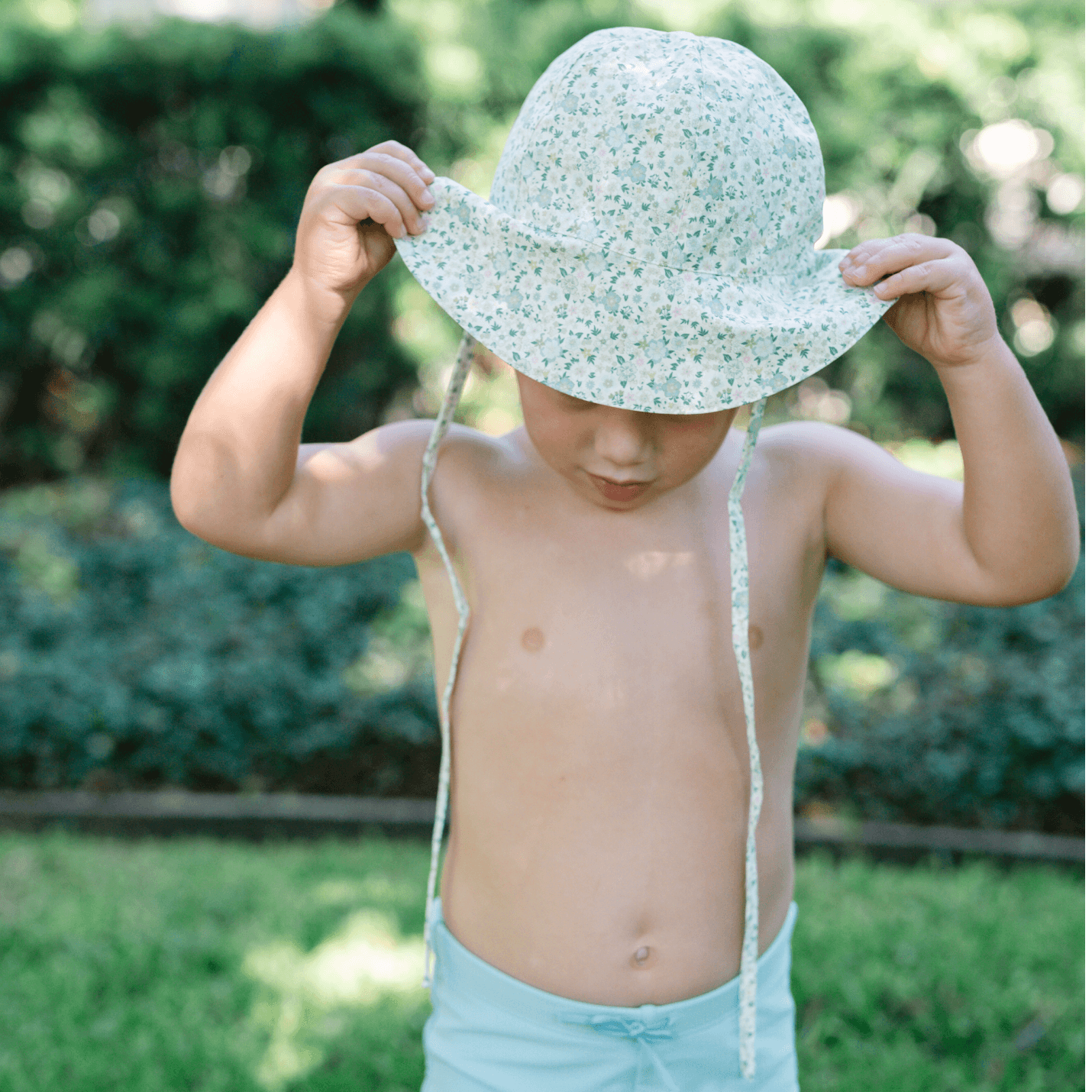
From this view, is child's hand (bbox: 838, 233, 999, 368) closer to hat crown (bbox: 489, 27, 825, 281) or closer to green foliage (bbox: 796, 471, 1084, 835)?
hat crown (bbox: 489, 27, 825, 281)

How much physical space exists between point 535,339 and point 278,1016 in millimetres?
2290

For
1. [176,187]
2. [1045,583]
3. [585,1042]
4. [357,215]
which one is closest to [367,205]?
[357,215]

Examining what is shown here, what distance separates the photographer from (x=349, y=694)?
15.3 feet

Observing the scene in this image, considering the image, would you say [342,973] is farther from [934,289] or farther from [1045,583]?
[934,289]

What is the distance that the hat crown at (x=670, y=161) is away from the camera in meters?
1.40

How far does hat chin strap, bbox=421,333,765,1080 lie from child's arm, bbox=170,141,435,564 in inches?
7.3

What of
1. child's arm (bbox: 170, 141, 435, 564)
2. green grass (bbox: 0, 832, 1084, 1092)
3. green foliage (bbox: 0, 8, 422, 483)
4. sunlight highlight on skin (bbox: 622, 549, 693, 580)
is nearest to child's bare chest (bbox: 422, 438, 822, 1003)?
sunlight highlight on skin (bbox: 622, 549, 693, 580)

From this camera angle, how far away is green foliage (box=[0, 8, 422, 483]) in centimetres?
560

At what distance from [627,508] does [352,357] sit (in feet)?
14.9

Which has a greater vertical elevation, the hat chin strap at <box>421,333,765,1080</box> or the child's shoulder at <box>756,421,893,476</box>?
the child's shoulder at <box>756,421,893,476</box>

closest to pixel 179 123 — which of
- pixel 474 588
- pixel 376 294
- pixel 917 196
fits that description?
pixel 376 294

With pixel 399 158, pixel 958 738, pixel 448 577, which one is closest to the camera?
pixel 399 158

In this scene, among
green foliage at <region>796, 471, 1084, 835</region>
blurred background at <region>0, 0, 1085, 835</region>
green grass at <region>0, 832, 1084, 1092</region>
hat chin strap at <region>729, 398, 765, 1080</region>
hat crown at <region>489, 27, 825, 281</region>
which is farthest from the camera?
blurred background at <region>0, 0, 1085, 835</region>

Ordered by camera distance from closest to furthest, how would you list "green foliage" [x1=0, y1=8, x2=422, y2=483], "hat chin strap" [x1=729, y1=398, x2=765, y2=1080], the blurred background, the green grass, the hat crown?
1. the hat crown
2. "hat chin strap" [x1=729, y1=398, x2=765, y2=1080]
3. the green grass
4. the blurred background
5. "green foliage" [x1=0, y1=8, x2=422, y2=483]
